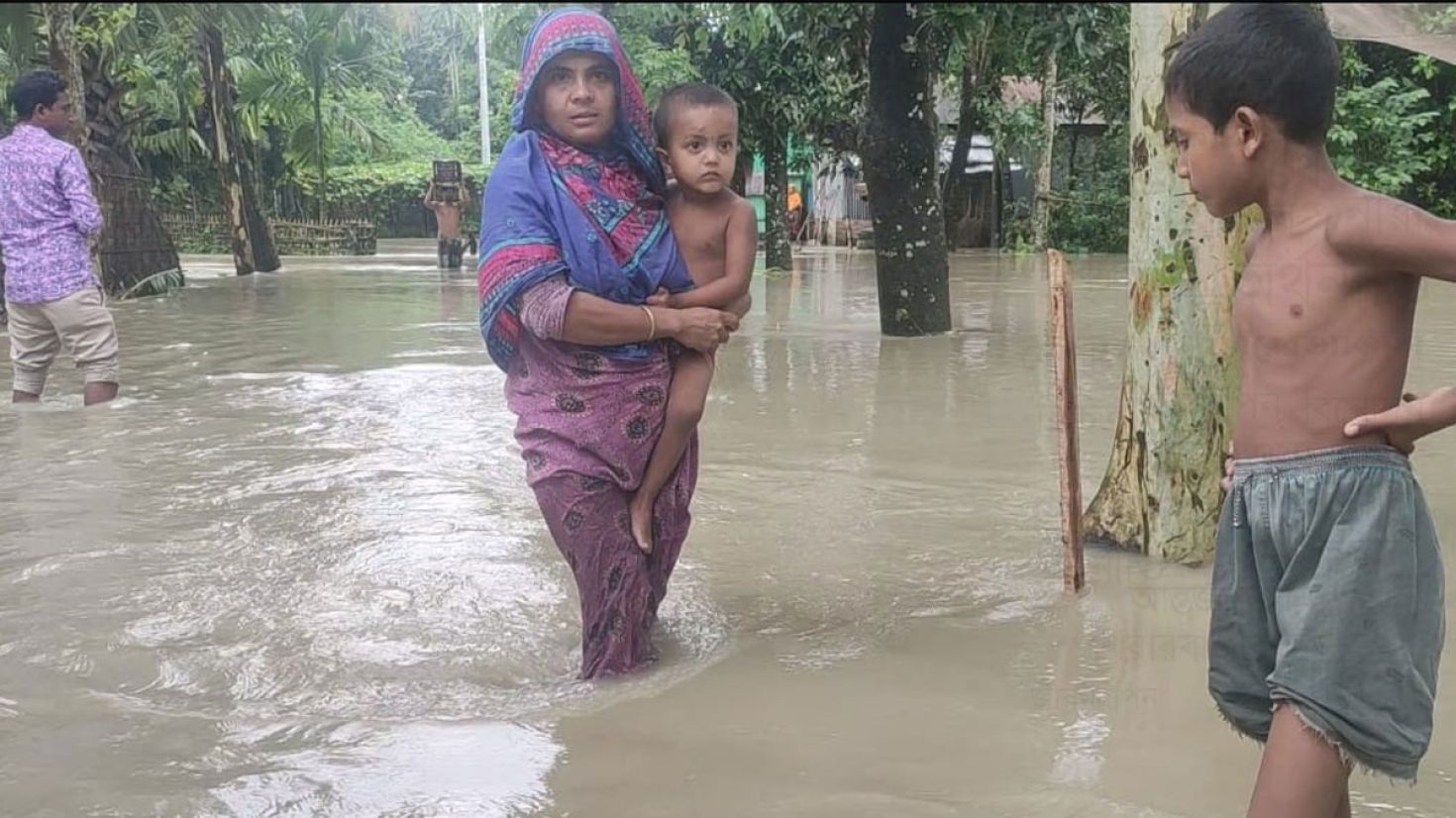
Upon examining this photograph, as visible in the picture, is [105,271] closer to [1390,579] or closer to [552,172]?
[552,172]

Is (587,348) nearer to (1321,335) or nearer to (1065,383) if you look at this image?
(1065,383)

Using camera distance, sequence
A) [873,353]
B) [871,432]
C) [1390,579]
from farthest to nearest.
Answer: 1. [873,353]
2. [871,432]
3. [1390,579]

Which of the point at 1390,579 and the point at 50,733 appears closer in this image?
the point at 1390,579

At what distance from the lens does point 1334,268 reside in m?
1.75

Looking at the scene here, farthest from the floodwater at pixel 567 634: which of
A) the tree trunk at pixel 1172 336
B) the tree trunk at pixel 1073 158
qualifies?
the tree trunk at pixel 1073 158

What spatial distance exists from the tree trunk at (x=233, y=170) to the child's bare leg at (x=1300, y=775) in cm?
1749

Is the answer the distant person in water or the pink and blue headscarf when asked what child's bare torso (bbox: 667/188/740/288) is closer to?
the pink and blue headscarf

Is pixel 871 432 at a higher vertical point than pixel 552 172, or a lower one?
lower

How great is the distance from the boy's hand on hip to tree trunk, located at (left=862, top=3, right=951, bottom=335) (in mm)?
7289

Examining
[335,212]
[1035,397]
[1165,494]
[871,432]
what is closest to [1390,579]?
[1165,494]

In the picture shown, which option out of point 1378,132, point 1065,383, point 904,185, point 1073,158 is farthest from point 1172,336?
point 1073,158

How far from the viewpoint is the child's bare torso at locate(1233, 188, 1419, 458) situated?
1.75 meters

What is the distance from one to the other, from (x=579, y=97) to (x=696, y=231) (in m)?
0.39

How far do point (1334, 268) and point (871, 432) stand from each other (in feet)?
13.8
